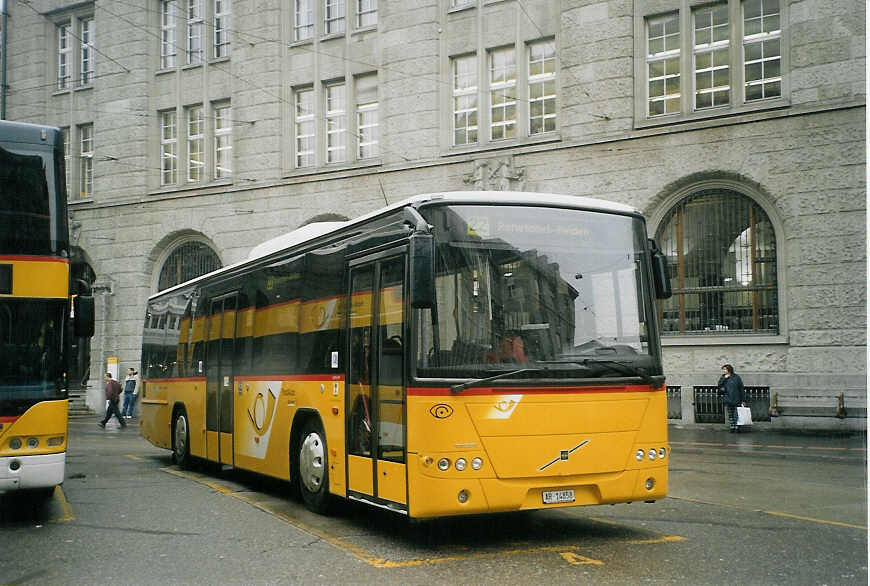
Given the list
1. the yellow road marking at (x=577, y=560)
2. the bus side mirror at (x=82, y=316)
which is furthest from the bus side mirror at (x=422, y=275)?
the bus side mirror at (x=82, y=316)

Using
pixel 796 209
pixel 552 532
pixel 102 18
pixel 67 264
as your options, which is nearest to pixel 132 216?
pixel 102 18

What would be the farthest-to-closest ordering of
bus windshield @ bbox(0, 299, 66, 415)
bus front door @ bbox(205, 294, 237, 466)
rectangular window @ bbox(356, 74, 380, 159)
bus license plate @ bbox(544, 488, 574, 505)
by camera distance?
rectangular window @ bbox(356, 74, 380, 159) < bus front door @ bbox(205, 294, 237, 466) < bus windshield @ bbox(0, 299, 66, 415) < bus license plate @ bbox(544, 488, 574, 505)

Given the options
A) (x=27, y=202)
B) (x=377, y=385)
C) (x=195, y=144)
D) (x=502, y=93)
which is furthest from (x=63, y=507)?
(x=195, y=144)

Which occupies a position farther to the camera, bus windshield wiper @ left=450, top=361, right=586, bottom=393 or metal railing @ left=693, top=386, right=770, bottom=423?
metal railing @ left=693, top=386, right=770, bottom=423

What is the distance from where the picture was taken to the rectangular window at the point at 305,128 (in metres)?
30.8

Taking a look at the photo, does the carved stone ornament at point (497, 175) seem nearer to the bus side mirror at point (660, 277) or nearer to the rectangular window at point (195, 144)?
the rectangular window at point (195, 144)

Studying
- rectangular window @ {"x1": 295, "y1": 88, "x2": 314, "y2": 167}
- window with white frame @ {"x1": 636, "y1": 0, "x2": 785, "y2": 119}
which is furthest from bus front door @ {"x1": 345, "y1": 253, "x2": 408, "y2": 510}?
rectangular window @ {"x1": 295, "y1": 88, "x2": 314, "y2": 167}

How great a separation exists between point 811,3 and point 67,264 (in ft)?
61.2

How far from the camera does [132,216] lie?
34688mm

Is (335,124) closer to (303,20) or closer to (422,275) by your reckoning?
(303,20)

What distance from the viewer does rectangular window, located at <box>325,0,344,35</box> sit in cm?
3020

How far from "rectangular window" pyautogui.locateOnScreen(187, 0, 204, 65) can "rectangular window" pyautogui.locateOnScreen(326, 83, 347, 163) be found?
18.1 ft

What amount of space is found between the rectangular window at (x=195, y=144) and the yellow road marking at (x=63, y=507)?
2144 centimetres

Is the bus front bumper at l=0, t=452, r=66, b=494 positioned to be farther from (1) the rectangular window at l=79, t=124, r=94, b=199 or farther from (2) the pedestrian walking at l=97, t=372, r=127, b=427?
(1) the rectangular window at l=79, t=124, r=94, b=199
